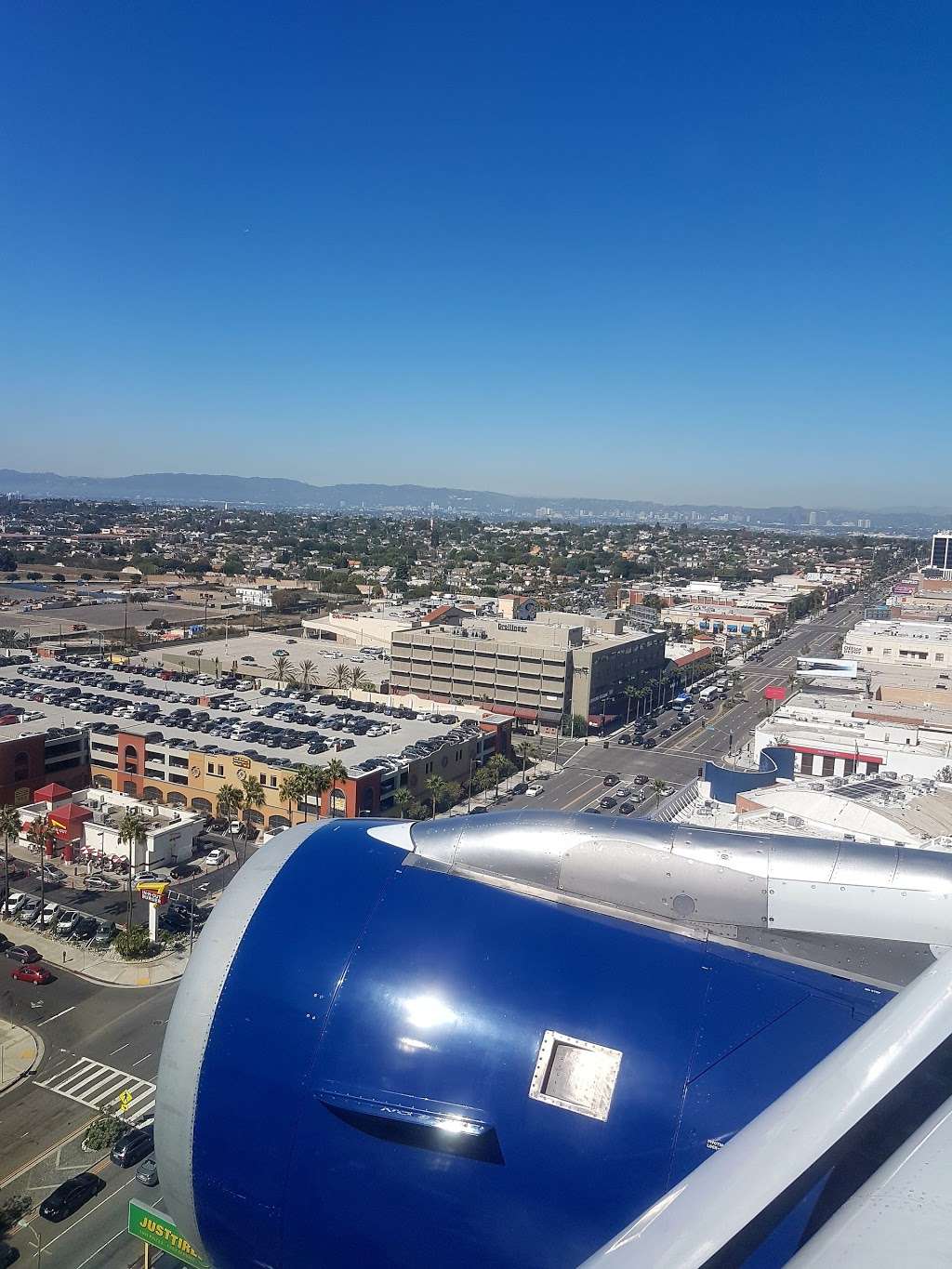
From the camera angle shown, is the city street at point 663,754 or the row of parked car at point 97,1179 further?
the city street at point 663,754

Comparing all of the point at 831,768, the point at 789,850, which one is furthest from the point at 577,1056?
the point at 831,768

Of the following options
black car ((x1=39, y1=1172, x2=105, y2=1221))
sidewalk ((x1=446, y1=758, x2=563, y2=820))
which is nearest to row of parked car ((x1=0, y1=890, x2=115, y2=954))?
black car ((x1=39, y1=1172, x2=105, y2=1221))

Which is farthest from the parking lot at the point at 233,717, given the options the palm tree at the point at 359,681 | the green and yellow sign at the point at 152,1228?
the green and yellow sign at the point at 152,1228

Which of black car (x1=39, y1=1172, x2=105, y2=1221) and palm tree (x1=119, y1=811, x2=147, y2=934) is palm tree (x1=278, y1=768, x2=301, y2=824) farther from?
black car (x1=39, y1=1172, x2=105, y2=1221)

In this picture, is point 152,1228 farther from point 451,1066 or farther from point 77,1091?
point 77,1091

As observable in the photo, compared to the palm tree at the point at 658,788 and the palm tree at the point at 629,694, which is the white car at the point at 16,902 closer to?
the palm tree at the point at 658,788

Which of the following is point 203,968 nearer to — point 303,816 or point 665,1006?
point 665,1006

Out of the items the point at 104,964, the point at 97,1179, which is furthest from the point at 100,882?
the point at 97,1179
